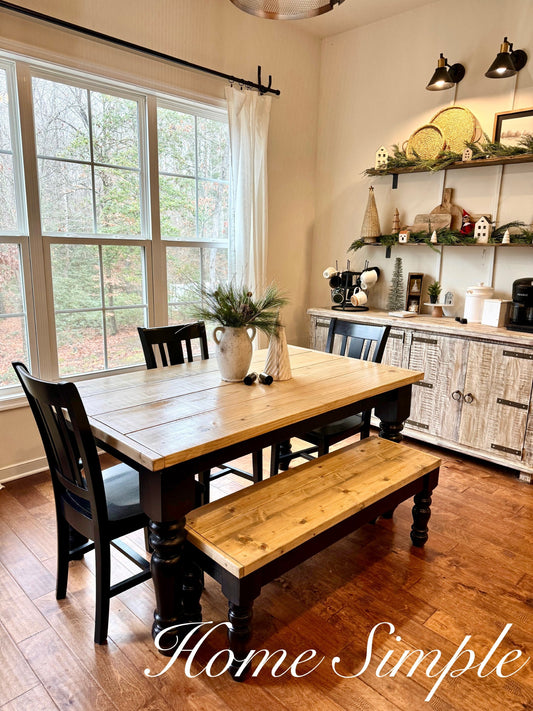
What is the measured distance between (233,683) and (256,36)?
3988 mm

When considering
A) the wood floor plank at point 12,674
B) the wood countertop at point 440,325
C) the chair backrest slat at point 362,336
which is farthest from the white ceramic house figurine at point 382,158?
the wood floor plank at point 12,674

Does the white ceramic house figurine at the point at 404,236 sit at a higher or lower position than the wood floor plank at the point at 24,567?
higher

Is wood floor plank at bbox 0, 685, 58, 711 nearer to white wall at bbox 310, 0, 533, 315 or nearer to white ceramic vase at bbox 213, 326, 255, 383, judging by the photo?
white ceramic vase at bbox 213, 326, 255, 383

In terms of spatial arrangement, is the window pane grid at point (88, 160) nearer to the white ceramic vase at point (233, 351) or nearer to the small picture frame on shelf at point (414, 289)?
the white ceramic vase at point (233, 351)

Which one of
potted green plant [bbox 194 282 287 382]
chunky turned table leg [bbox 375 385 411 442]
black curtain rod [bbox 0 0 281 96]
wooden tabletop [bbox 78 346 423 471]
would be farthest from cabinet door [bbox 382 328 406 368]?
black curtain rod [bbox 0 0 281 96]

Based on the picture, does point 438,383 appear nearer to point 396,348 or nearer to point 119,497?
point 396,348

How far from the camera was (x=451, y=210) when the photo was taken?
139 inches

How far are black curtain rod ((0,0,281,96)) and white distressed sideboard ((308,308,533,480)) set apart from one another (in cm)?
192

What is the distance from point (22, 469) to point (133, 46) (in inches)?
102

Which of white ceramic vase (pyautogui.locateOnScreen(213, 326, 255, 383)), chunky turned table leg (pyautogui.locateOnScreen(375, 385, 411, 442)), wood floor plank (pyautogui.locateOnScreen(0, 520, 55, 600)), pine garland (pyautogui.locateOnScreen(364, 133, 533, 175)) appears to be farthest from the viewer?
pine garland (pyautogui.locateOnScreen(364, 133, 533, 175))

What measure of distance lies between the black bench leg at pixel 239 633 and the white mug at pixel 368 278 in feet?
8.99

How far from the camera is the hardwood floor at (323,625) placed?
1488 millimetres

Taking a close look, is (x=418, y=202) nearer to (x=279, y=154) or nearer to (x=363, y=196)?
(x=363, y=196)

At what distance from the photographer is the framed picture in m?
3.12
